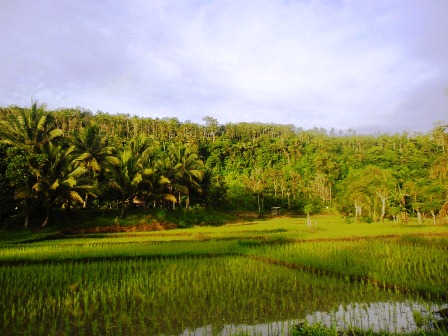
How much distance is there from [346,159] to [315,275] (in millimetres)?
62898

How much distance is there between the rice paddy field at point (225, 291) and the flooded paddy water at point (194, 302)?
0.02m

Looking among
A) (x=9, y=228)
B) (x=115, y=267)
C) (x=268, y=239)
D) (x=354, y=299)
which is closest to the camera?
(x=354, y=299)

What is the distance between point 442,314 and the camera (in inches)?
230

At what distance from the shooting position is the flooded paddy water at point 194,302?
5820 mm

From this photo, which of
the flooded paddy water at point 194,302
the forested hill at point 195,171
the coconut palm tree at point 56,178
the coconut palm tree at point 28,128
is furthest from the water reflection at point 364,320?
the coconut palm tree at point 28,128

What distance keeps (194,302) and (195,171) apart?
2624 cm

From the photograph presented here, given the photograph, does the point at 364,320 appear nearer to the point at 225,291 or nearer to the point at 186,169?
the point at 225,291

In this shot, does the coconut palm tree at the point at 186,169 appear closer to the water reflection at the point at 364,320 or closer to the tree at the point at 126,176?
the tree at the point at 126,176

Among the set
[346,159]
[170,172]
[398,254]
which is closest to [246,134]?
[346,159]

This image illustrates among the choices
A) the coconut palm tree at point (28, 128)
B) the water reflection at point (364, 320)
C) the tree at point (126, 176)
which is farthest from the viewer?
the tree at point (126, 176)

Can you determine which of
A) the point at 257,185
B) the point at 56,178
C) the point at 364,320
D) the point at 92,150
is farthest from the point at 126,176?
the point at 257,185

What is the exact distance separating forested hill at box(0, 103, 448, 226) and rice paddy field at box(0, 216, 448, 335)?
2.67 meters

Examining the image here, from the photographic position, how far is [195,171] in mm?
33312

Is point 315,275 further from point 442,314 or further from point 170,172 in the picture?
point 170,172
